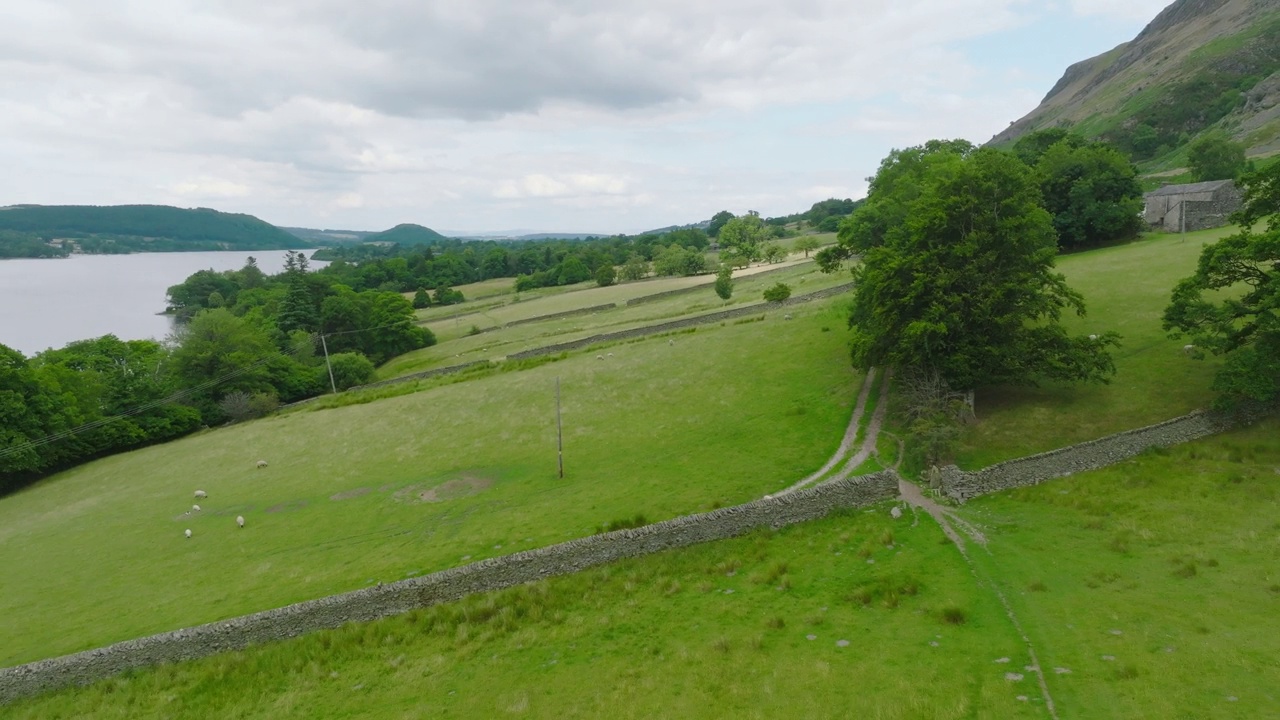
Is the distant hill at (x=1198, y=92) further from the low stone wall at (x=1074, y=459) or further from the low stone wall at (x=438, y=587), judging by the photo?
the low stone wall at (x=438, y=587)

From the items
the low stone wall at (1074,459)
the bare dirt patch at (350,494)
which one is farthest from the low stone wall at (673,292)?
the low stone wall at (1074,459)

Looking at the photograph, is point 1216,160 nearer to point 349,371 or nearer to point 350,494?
point 350,494

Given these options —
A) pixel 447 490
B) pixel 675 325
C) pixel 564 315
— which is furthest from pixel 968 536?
pixel 564 315

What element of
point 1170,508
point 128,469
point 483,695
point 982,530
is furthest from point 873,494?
point 128,469

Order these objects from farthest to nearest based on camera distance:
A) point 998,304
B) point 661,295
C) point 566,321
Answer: point 661,295 → point 566,321 → point 998,304

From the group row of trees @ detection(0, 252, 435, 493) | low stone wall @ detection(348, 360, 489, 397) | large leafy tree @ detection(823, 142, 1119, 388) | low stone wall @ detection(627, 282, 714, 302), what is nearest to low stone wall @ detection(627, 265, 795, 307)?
low stone wall @ detection(627, 282, 714, 302)

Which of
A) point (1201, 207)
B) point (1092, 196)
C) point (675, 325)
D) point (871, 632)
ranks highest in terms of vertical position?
point (1092, 196)

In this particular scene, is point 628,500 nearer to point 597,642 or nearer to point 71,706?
point 597,642

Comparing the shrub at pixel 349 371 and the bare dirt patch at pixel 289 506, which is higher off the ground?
the shrub at pixel 349 371
